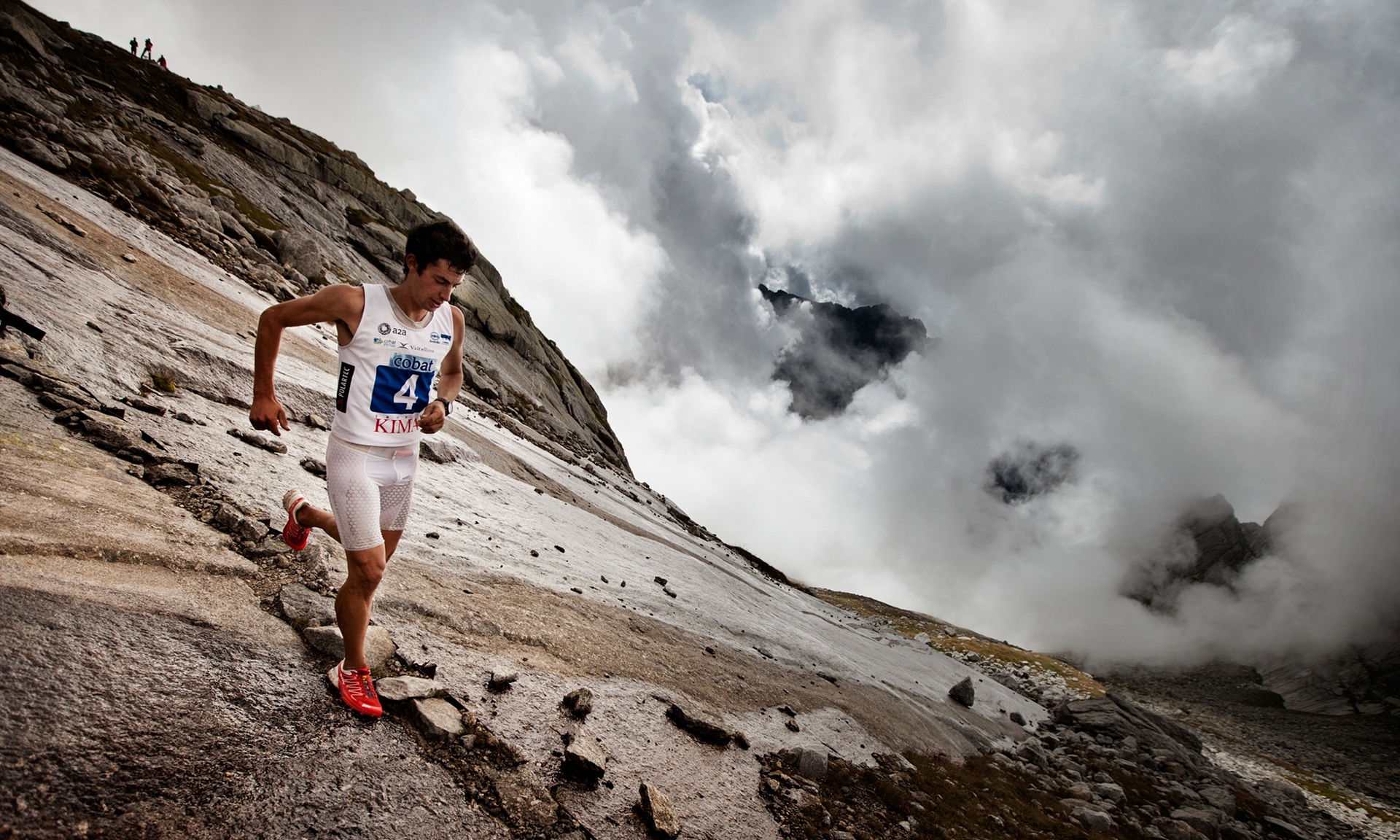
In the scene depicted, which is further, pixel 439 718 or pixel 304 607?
pixel 304 607

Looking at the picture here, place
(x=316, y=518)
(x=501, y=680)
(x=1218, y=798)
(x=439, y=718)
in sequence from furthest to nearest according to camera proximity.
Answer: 1. (x=1218, y=798)
2. (x=501, y=680)
3. (x=316, y=518)
4. (x=439, y=718)

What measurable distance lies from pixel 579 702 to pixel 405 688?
2.06 meters

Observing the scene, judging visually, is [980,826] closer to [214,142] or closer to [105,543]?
[105,543]

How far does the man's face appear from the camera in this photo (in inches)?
184

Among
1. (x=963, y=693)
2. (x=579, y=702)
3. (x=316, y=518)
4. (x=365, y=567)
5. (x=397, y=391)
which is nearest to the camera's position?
(x=365, y=567)

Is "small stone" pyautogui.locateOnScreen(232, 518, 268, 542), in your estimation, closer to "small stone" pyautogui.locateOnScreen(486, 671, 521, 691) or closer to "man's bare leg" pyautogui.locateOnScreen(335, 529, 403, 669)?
"man's bare leg" pyautogui.locateOnScreen(335, 529, 403, 669)

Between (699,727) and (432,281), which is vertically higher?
(432,281)

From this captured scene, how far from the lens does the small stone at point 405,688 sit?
4.81 m

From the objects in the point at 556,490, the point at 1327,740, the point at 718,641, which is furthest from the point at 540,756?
the point at 1327,740

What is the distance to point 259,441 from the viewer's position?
382 inches

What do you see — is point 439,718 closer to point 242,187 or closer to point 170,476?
point 170,476

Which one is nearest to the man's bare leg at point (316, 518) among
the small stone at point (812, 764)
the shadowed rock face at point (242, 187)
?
the small stone at point (812, 764)

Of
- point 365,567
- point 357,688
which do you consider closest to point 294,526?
point 365,567

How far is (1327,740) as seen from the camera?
323ft
